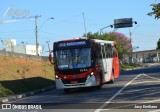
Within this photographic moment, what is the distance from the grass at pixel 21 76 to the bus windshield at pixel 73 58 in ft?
19.9

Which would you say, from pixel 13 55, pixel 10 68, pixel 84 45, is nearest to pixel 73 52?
pixel 84 45

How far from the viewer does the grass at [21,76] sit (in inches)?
1362

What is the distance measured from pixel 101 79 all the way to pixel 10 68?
22969 mm

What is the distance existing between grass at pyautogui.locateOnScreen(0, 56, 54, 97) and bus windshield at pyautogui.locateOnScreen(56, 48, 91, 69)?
19.9ft

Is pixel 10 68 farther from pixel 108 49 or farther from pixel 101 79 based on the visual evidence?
pixel 101 79

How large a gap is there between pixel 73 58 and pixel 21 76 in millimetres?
19779

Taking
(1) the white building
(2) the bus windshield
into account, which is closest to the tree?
(2) the bus windshield

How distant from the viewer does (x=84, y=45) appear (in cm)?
2684

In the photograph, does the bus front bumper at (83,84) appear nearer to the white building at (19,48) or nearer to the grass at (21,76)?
the grass at (21,76)

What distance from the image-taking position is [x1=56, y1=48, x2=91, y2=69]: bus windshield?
86.4ft

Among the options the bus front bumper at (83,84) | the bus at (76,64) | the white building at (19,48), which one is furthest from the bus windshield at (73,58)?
the white building at (19,48)

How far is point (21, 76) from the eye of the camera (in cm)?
4541

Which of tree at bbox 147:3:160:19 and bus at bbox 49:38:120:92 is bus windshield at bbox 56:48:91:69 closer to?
bus at bbox 49:38:120:92

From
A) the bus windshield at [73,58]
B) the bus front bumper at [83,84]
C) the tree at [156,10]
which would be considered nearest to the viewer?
the tree at [156,10]
